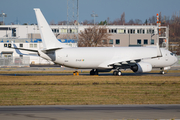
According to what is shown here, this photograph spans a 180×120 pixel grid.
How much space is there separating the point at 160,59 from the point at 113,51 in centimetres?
783

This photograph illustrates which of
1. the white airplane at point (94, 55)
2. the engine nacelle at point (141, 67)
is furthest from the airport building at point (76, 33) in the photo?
the engine nacelle at point (141, 67)

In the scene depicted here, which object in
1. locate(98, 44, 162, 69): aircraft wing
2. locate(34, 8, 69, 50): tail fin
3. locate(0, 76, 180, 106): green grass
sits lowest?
locate(0, 76, 180, 106): green grass

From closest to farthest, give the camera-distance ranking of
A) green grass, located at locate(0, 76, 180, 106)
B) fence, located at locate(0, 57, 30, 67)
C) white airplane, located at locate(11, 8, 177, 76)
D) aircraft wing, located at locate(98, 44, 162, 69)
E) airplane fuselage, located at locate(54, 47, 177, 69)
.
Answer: green grass, located at locate(0, 76, 180, 106), white airplane, located at locate(11, 8, 177, 76), airplane fuselage, located at locate(54, 47, 177, 69), aircraft wing, located at locate(98, 44, 162, 69), fence, located at locate(0, 57, 30, 67)

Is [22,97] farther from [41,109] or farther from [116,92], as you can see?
[116,92]

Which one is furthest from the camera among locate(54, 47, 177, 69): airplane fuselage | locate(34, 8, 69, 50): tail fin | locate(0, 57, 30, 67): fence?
locate(0, 57, 30, 67): fence

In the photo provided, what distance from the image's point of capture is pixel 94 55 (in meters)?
39.3

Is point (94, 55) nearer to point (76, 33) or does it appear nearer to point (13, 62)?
point (13, 62)

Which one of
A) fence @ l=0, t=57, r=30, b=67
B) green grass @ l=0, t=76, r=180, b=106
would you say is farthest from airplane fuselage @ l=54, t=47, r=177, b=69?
fence @ l=0, t=57, r=30, b=67

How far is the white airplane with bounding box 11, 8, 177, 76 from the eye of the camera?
126ft

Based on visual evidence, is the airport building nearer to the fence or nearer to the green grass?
the fence

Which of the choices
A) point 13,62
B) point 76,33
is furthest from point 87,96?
point 76,33

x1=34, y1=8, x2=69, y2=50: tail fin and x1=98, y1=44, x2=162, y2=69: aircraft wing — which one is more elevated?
x1=34, y1=8, x2=69, y2=50: tail fin

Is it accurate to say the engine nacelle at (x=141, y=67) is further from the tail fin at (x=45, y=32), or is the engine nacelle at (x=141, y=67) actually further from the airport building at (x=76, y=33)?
the airport building at (x=76, y=33)

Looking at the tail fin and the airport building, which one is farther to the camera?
the airport building
